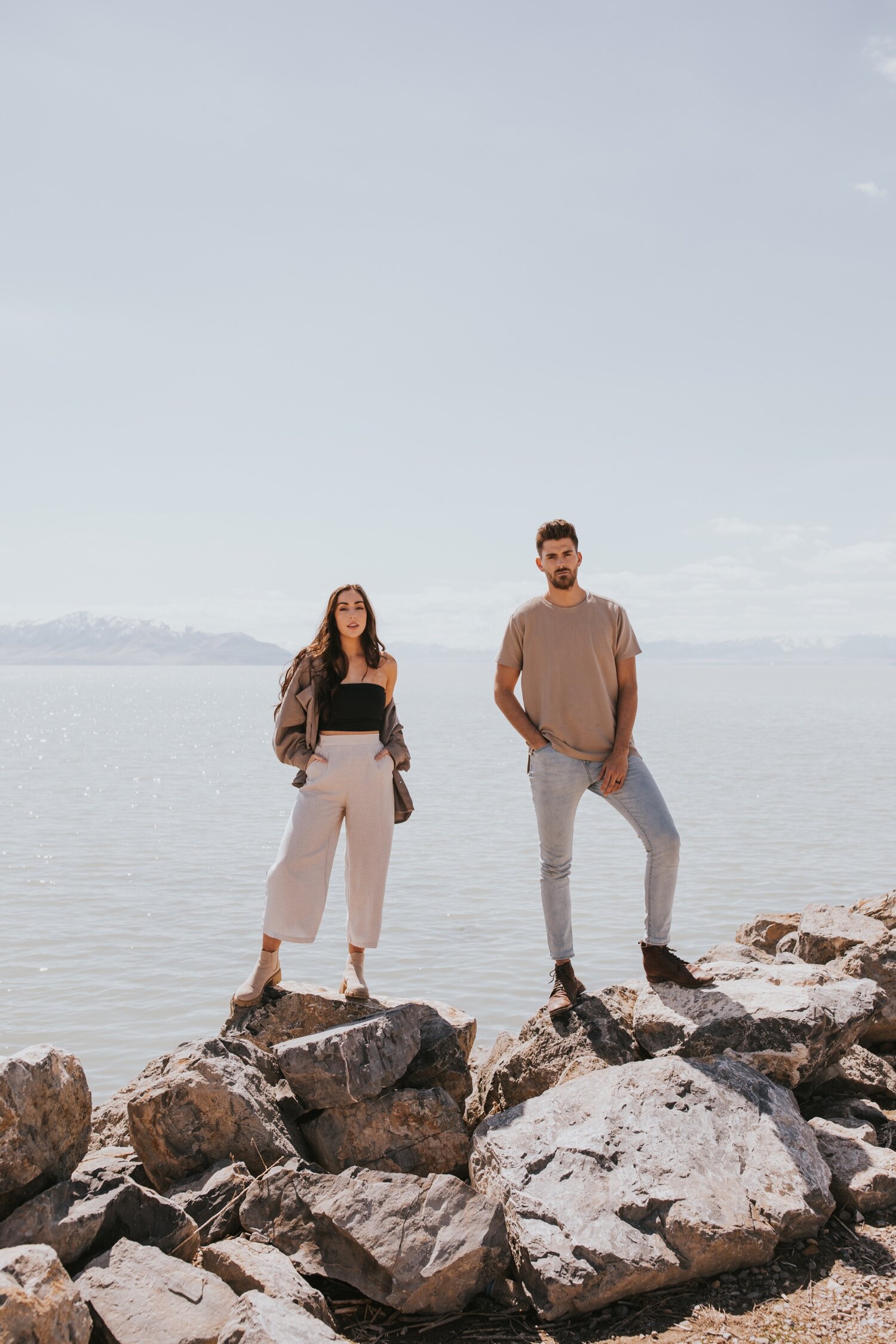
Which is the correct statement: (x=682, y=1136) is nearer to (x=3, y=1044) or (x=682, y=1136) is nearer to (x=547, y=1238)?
(x=547, y=1238)

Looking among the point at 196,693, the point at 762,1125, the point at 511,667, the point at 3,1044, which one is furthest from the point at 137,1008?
the point at 196,693

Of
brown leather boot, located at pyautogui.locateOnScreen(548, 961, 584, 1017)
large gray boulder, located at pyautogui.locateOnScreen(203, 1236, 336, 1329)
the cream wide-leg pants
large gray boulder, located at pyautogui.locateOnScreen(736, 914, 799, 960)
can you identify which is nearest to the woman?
the cream wide-leg pants

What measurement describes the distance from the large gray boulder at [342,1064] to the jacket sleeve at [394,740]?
153 cm

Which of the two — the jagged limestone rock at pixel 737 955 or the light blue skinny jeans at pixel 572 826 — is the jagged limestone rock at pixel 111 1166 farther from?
the jagged limestone rock at pixel 737 955

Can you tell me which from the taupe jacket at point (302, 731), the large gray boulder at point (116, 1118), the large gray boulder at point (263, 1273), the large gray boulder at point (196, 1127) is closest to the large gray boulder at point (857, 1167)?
the large gray boulder at point (263, 1273)

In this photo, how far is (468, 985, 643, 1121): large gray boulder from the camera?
5.07 m

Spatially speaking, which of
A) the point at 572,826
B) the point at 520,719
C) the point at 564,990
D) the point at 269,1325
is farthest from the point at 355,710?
the point at 269,1325

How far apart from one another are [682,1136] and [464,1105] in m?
1.34

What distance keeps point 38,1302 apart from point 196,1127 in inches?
58.1

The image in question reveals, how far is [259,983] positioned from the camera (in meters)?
5.62

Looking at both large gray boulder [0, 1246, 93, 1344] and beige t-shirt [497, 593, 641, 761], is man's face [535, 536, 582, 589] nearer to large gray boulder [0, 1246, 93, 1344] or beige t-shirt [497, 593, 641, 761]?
beige t-shirt [497, 593, 641, 761]

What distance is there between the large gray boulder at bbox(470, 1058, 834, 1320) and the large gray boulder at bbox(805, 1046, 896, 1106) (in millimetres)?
860

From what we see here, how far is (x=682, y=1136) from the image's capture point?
423 cm

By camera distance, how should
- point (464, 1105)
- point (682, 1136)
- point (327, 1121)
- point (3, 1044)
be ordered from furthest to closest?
point (3, 1044), point (464, 1105), point (327, 1121), point (682, 1136)
